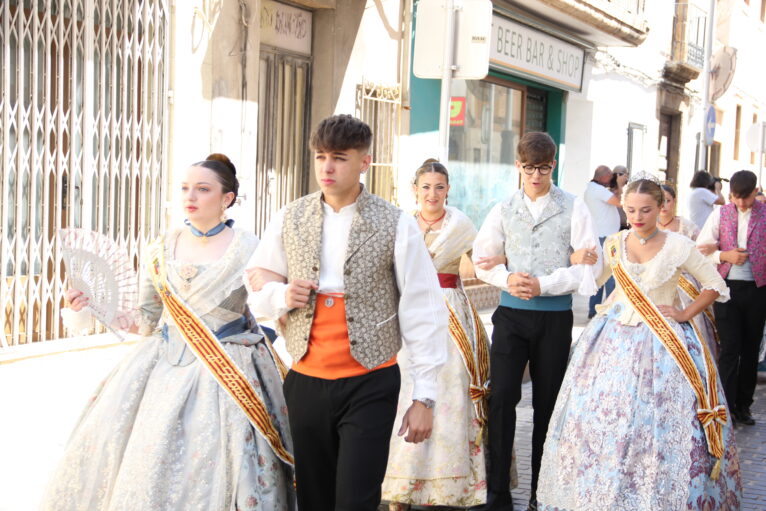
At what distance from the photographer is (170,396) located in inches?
171

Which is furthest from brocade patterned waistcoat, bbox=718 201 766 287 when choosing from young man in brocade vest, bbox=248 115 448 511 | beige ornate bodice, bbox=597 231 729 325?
young man in brocade vest, bbox=248 115 448 511

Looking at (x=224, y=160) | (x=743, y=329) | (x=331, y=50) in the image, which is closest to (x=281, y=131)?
(x=331, y=50)

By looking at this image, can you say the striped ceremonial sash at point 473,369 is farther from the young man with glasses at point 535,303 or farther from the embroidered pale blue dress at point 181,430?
the embroidered pale blue dress at point 181,430

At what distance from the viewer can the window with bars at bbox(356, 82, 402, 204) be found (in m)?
12.2

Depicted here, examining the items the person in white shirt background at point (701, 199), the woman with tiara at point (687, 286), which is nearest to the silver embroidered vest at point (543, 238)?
the woman with tiara at point (687, 286)

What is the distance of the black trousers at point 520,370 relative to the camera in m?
5.62

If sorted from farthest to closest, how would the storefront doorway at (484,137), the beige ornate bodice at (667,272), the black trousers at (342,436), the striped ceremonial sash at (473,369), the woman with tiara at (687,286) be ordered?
the storefront doorway at (484,137) < the woman with tiara at (687,286) < the striped ceremonial sash at (473,369) < the beige ornate bodice at (667,272) < the black trousers at (342,436)

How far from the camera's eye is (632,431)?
525cm

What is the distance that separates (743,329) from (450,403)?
3.37 meters

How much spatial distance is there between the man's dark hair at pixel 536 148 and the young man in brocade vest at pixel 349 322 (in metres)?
1.82

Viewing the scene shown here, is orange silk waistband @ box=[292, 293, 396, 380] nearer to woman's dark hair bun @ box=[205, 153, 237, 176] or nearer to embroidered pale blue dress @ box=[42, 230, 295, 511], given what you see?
embroidered pale blue dress @ box=[42, 230, 295, 511]

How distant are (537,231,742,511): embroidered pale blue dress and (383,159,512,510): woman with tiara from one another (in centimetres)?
41

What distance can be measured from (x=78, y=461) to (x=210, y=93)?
18.7ft

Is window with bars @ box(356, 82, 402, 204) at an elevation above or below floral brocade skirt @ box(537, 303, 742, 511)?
above
